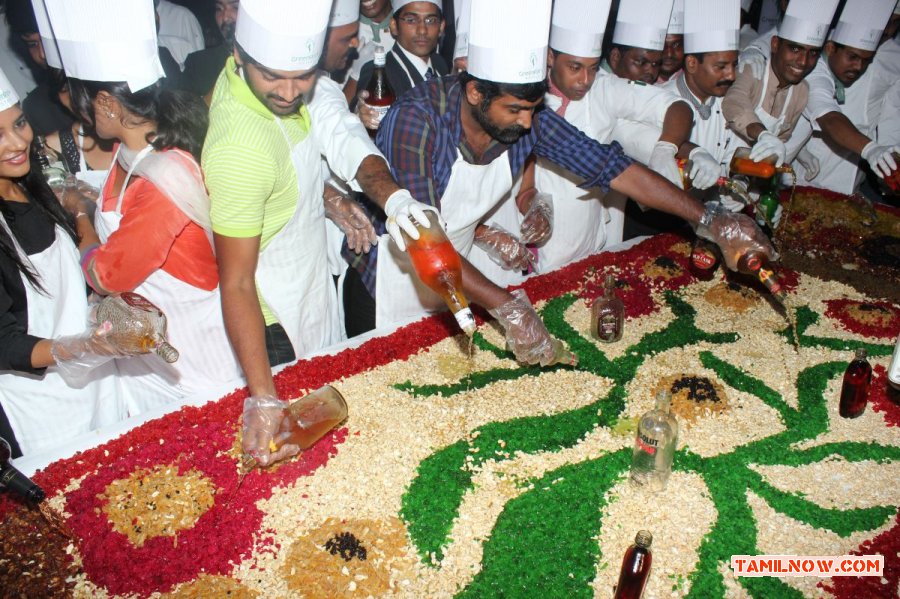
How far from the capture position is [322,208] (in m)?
2.45

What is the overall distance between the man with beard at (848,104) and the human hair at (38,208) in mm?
3987

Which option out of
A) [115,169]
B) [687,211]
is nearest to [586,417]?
[687,211]

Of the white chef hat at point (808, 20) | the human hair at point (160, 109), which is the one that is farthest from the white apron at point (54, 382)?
the white chef hat at point (808, 20)

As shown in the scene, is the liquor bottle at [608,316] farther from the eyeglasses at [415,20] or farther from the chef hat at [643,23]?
the eyeglasses at [415,20]

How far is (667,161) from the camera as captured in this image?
125 inches

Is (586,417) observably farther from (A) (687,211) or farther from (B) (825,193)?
(B) (825,193)

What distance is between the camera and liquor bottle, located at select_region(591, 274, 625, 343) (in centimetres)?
261

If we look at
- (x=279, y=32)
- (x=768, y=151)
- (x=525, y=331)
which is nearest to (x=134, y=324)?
(x=279, y=32)

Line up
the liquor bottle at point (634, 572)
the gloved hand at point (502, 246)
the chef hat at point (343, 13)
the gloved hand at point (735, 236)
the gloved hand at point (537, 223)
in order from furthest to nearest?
the chef hat at point (343, 13), the gloved hand at point (537, 223), the gloved hand at point (502, 246), the gloved hand at point (735, 236), the liquor bottle at point (634, 572)

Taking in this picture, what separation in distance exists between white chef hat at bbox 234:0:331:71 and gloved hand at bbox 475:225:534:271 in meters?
1.25

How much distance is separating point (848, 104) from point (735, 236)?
285cm

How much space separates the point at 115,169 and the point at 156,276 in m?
0.36

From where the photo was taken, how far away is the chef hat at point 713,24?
136 inches

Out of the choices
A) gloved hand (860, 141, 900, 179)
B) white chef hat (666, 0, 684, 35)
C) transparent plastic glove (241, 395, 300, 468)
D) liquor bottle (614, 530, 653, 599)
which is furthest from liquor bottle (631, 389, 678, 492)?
white chef hat (666, 0, 684, 35)
